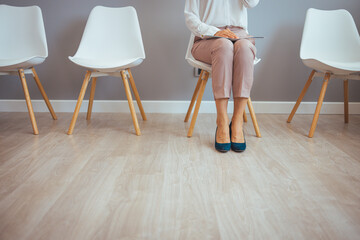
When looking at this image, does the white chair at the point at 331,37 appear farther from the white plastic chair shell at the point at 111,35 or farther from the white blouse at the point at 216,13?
the white plastic chair shell at the point at 111,35

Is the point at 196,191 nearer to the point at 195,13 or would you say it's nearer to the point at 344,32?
the point at 195,13

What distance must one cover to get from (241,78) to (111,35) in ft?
3.34

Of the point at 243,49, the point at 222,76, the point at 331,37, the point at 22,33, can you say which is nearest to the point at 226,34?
the point at 243,49

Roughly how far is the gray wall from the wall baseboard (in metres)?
0.04

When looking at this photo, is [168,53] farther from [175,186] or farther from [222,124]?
[175,186]

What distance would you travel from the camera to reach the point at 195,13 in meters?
1.78

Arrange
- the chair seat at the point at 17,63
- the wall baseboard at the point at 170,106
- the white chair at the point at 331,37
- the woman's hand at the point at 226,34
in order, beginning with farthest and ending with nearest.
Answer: the wall baseboard at the point at 170,106 → the white chair at the point at 331,37 → the chair seat at the point at 17,63 → the woman's hand at the point at 226,34

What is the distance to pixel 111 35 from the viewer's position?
2.08 meters

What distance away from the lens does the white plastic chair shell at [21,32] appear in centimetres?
205

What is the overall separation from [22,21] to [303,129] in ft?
6.48

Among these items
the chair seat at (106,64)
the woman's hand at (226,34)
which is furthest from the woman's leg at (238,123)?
the chair seat at (106,64)

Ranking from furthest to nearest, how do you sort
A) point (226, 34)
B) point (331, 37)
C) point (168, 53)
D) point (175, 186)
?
point (168, 53) < point (331, 37) < point (226, 34) < point (175, 186)

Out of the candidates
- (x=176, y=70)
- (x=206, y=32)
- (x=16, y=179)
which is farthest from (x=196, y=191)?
(x=176, y=70)

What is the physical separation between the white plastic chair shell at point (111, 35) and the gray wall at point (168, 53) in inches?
8.4
